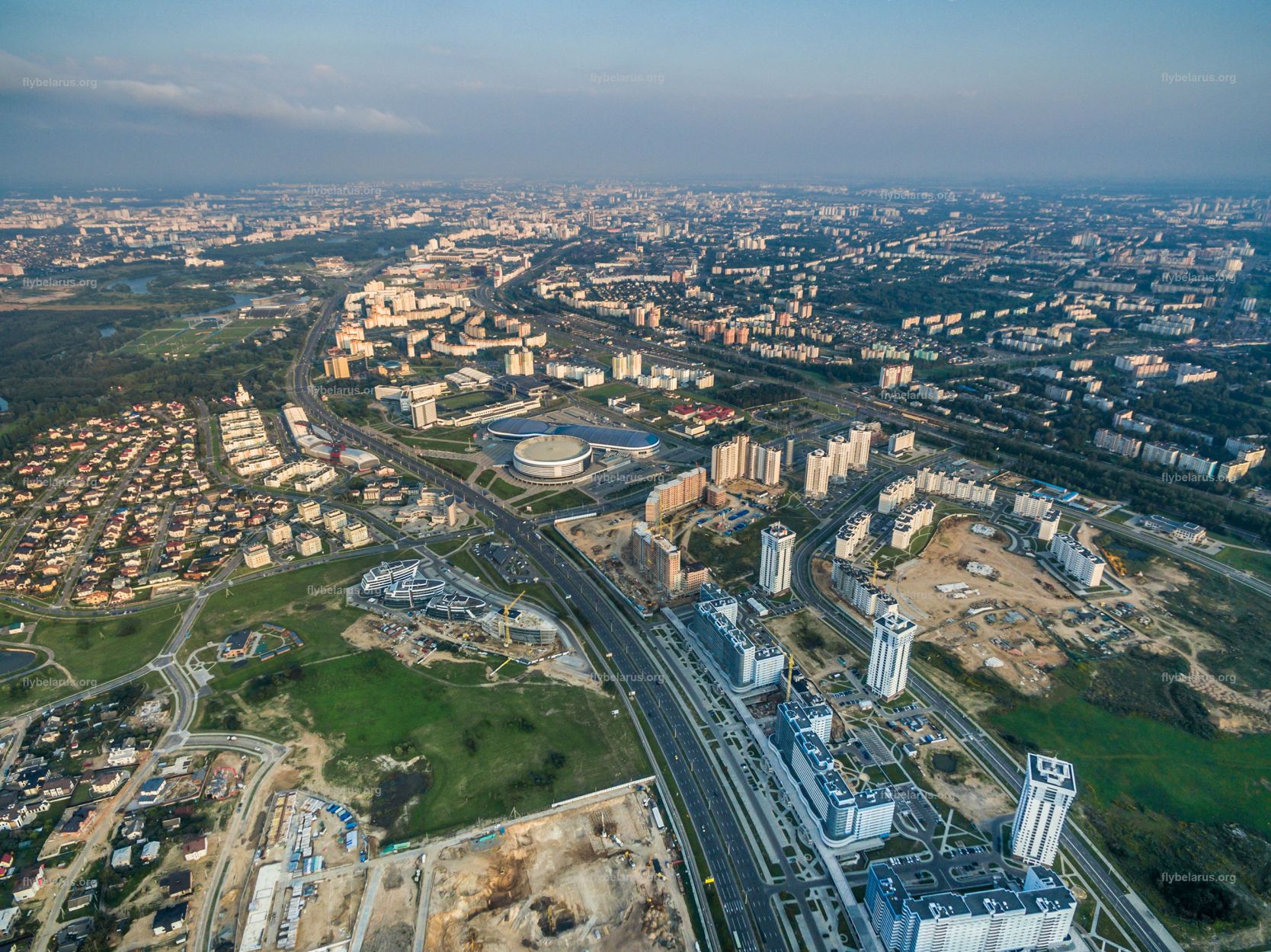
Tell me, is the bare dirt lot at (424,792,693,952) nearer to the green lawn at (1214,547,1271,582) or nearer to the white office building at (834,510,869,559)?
the white office building at (834,510,869,559)

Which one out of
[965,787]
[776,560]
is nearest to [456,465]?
[776,560]

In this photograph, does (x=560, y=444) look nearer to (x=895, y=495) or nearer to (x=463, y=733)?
(x=895, y=495)

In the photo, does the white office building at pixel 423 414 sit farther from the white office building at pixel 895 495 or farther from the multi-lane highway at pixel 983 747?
the white office building at pixel 895 495

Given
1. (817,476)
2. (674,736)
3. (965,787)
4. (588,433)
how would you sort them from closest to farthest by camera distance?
(965,787) → (674,736) → (817,476) → (588,433)

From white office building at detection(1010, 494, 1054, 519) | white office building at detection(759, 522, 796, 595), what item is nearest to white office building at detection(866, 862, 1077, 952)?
white office building at detection(759, 522, 796, 595)

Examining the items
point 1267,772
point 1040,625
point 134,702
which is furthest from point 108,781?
point 1267,772

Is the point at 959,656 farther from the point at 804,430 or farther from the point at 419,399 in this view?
the point at 419,399

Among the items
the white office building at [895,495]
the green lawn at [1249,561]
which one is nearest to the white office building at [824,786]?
the white office building at [895,495]
